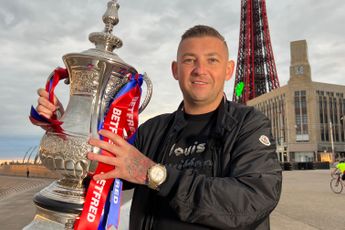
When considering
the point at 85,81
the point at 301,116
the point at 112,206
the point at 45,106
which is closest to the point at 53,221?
the point at 112,206

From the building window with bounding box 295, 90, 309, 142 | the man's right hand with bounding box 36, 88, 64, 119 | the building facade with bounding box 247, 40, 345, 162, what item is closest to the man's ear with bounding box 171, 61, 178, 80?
the man's right hand with bounding box 36, 88, 64, 119

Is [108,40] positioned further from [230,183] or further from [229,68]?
[230,183]

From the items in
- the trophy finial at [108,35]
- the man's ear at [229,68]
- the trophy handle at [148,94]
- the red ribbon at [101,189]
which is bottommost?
the red ribbon at [101,189]

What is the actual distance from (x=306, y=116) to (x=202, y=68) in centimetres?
6213

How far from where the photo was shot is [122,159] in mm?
1177

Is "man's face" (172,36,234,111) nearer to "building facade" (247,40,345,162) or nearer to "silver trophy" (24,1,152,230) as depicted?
"silver trophy" (24,1,152,230)

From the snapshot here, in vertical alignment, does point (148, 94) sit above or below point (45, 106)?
above

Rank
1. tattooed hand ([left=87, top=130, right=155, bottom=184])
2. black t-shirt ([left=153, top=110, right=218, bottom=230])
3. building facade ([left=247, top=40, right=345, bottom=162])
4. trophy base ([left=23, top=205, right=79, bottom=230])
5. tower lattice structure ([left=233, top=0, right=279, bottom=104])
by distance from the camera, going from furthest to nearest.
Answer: tower lattice structure ([left=233, top=0, right=279, bottom=104]), building facade ([left=247, top=40, right=345, bottom=162]), trophy base ([left=23, top=205, right=79, bottom=230]), black t-shirt ([left=153, top=110, right=218, bottom=230]), tattooed hand ([left=87, top=130, right=155, bottom=184])

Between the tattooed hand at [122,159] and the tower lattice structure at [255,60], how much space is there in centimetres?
8369

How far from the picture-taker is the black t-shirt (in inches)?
58.9

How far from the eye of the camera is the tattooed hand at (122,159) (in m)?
1.15

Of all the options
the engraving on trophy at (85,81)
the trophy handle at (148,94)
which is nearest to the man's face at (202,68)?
the trophy handle at (148,94)

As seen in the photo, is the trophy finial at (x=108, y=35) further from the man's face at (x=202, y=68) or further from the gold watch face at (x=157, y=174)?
the gold watch face at (x=157, y=174)

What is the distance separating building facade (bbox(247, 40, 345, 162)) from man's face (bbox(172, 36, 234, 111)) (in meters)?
58.4
